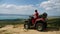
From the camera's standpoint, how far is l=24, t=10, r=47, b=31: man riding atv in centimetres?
577

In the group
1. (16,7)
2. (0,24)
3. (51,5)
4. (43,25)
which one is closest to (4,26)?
(0,24)

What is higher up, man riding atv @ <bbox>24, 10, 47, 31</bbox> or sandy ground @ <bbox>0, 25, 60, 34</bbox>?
man riding atv @ <bbox>24, 10, 47, 31</bbox>

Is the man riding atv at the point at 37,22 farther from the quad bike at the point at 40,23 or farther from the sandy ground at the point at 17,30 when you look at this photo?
the sandy ground at the point at 17,30

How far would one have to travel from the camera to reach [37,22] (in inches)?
232

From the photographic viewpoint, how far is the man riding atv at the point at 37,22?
18.9ft

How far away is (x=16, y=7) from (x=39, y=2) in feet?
2.90

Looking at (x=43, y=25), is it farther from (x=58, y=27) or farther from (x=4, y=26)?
(x=4, y=26)

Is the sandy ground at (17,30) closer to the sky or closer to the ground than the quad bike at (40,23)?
closer to the ground

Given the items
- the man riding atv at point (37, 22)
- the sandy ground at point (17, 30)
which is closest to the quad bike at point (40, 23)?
the man riding atv at point (37, 22)

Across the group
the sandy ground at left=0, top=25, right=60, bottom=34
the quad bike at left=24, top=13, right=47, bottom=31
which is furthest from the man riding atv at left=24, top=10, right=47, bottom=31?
the sandy ground at left=0, top=25, right=60, bottom=34

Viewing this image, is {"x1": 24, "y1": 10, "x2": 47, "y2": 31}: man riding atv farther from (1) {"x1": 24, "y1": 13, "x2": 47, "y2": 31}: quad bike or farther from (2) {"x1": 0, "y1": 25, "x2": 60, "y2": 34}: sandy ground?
(2) {"x1": 0, "y1": 25, "x2": 60, "y2": 34}: sandy ground

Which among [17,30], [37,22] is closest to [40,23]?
[37,22]

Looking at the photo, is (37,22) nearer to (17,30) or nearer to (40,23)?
(40,23)

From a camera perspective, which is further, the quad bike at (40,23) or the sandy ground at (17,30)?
the quad bike at (40,23)
